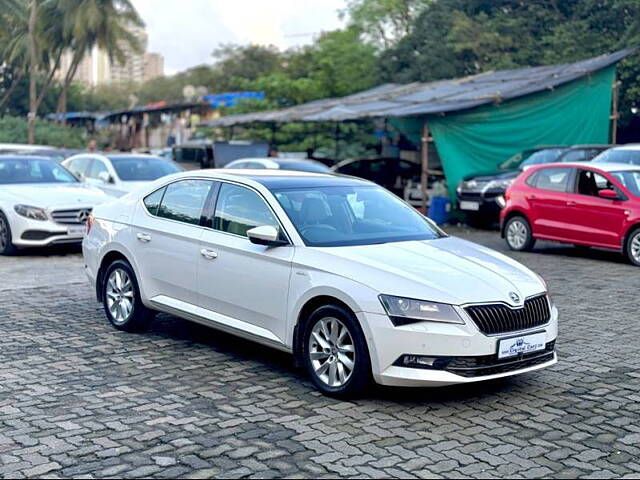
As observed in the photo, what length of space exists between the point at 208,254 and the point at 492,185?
13.0m

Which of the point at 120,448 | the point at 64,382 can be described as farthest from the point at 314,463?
the point at 64,382

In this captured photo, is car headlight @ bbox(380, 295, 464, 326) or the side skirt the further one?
the side skirt

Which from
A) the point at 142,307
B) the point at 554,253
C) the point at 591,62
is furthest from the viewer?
the point at 591,62

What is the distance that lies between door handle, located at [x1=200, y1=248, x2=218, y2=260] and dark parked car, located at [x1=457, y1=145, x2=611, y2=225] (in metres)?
12.5

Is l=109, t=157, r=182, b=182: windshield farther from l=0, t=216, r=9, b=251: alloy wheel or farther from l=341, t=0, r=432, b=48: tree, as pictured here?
l=341, t=0, r=432, b=48: tree

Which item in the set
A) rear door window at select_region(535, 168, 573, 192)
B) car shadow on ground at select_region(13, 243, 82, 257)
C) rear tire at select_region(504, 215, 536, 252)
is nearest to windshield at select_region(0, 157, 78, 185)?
car shadow on ground at select_region(13, 243, 82, 257)

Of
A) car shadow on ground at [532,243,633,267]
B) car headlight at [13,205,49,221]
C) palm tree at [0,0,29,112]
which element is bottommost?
car shadow on ground at [532,243,633,267]

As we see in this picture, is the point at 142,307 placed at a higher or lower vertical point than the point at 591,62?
lower

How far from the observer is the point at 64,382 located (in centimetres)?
653

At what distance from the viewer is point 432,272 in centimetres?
605

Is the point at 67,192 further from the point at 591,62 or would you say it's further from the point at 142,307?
the point at 591,62

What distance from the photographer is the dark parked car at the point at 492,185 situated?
1852 centimetres

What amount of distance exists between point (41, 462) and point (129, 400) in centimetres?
121

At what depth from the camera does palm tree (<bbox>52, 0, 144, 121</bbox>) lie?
45.2 m
